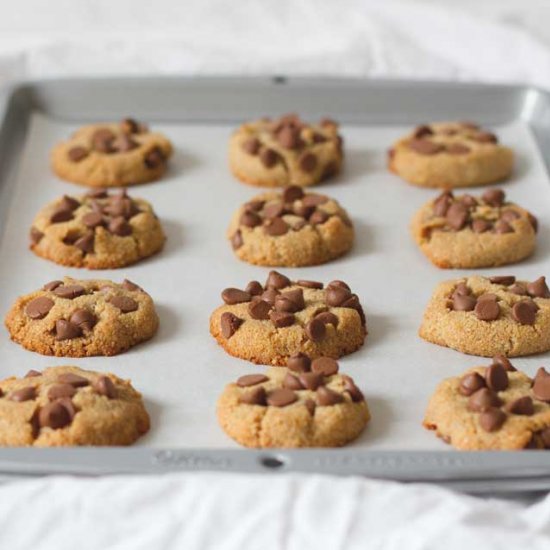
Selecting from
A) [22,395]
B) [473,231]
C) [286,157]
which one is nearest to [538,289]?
[473,231]

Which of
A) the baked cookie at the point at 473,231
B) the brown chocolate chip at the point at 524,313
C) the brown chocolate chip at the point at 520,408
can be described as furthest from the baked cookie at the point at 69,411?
the baked cookie at the point at 473,231

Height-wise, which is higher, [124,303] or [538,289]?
[538,289]

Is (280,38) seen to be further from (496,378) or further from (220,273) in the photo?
(496,378)

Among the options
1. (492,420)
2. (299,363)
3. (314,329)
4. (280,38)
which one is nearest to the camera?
(492,420)

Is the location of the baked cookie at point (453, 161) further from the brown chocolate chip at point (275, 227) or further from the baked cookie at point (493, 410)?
the baked cookie at point (493, 410)

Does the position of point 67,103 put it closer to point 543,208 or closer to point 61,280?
point 61,280

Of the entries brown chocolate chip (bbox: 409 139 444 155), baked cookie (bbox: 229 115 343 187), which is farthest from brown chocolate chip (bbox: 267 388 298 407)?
brown chocolate chip (bbox: 409 139 444 155)
